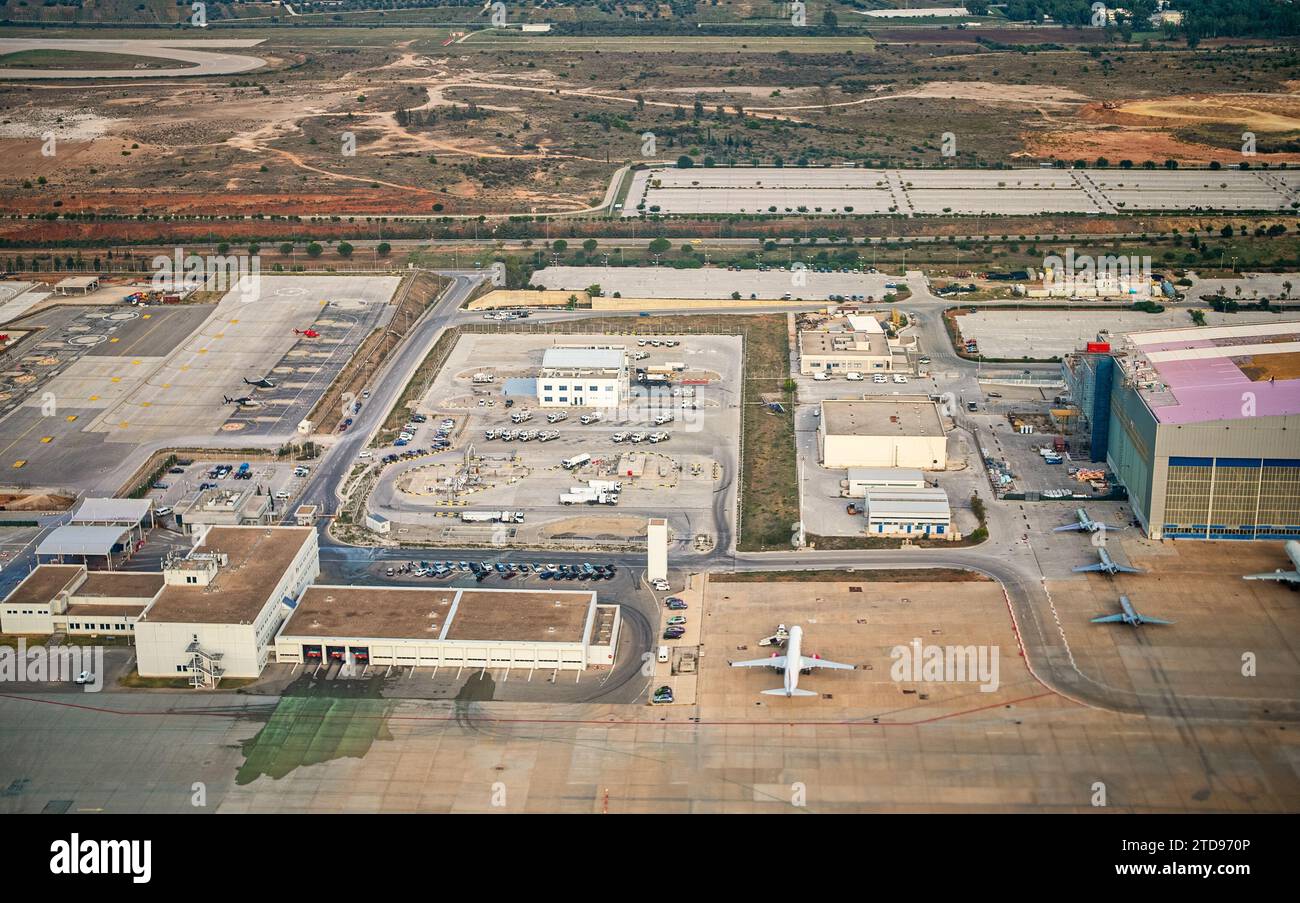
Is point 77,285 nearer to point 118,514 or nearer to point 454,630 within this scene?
point 118,514

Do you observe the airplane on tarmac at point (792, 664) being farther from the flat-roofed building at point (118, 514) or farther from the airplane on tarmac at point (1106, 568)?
the flat-roofed building at point (118, 514)

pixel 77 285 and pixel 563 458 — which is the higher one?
pixel 77 285

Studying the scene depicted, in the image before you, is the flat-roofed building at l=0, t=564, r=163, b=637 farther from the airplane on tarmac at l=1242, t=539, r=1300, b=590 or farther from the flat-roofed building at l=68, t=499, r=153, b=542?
the airplane on tarmac at l=1242, t=539, r=1300, b=590

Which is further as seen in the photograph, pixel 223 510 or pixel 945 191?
pixel 945 191

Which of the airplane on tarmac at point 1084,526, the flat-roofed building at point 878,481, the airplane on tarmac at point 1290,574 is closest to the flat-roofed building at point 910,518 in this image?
the flat-roofed building at point 878,481

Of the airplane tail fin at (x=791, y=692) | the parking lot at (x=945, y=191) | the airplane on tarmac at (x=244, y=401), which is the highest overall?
the parking lot at (x=945, y=191)

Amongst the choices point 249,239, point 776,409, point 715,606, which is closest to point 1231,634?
point 715,606

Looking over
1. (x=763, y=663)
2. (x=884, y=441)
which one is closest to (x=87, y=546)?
(x=763, y=663)
